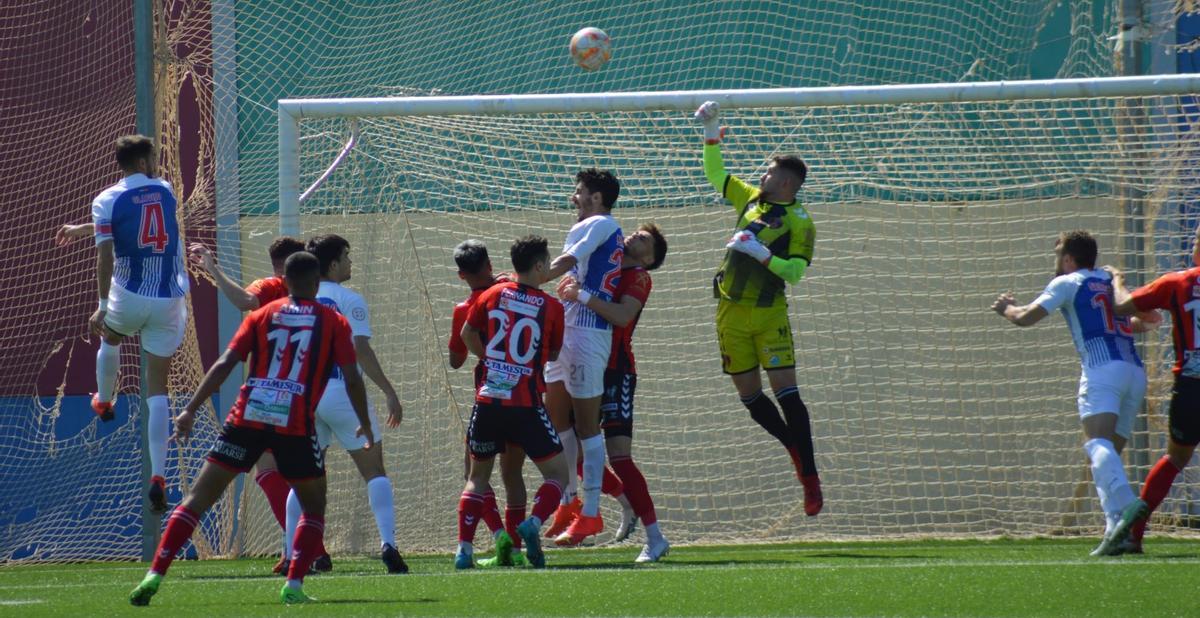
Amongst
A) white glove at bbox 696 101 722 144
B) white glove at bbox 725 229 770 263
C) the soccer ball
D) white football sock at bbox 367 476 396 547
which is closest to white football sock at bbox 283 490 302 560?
white football sock at bbox 367 476 396 547

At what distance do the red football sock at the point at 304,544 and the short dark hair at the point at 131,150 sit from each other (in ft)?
9.57

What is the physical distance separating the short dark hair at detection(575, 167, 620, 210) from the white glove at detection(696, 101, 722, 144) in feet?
2.35

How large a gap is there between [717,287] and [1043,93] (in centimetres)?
216

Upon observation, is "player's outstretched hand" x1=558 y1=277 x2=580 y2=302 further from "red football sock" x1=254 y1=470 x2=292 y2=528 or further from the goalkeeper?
"red football sock" x1=254 y1=470 x2=292 y2=528

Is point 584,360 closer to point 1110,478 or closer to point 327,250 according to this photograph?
point 327,250

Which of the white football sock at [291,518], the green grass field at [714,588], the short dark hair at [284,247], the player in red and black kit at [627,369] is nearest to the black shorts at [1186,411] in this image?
the green grass field at [714,588]

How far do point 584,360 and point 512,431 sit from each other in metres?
0.83

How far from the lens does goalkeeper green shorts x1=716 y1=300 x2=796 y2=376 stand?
26.6 ft

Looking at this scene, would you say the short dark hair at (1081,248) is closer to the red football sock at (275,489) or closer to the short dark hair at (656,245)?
the short dark hair at (656,245)

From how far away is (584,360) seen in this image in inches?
299

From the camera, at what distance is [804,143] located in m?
10.1

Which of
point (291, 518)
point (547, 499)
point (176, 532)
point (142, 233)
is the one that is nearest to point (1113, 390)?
point (547, 499)

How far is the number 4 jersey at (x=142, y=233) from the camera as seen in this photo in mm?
7926

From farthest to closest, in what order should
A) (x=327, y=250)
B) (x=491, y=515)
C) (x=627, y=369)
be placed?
(x=627, y=369)
(x=491, y=515)
(x=327, y=250)
